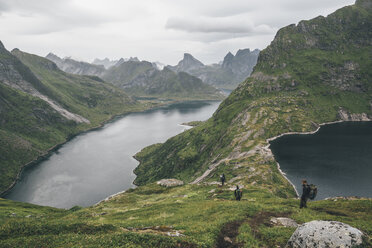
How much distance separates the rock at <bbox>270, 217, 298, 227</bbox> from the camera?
27.1 metres

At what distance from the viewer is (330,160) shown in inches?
5394

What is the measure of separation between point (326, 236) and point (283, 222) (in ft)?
35.3

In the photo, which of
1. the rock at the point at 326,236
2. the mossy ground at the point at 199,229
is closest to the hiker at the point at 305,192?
the mossy ground at the point at 199,229

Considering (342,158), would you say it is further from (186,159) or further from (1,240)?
(1,240)

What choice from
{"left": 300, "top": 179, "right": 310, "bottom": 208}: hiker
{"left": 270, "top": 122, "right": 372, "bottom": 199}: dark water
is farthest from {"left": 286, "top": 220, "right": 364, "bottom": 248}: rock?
{"left": 270, "top": 122, "right": 372, "bottom": 199}: dark water

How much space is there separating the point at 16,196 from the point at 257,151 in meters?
171

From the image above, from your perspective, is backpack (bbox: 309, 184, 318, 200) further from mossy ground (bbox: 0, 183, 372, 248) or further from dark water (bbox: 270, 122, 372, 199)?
dark water (bbox: 270, 122, 372, 199)

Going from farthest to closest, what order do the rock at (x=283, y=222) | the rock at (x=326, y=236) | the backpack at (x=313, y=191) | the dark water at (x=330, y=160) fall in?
the dark water at (x=330, y=160)
the backpack at (x=313, y=191)
the rock at (x=283, y=222)
the rock at (x=326, y=236)

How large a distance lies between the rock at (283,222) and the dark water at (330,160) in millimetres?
81619

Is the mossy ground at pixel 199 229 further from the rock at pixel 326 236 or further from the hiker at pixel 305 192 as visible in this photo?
the rock at pixel 326 236

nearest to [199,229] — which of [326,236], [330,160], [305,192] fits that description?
[326,236]

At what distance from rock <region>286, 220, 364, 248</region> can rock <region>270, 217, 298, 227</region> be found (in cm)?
826

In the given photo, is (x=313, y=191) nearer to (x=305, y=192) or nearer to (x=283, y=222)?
(x=305, y=192)

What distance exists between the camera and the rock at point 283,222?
2712 centimetres
